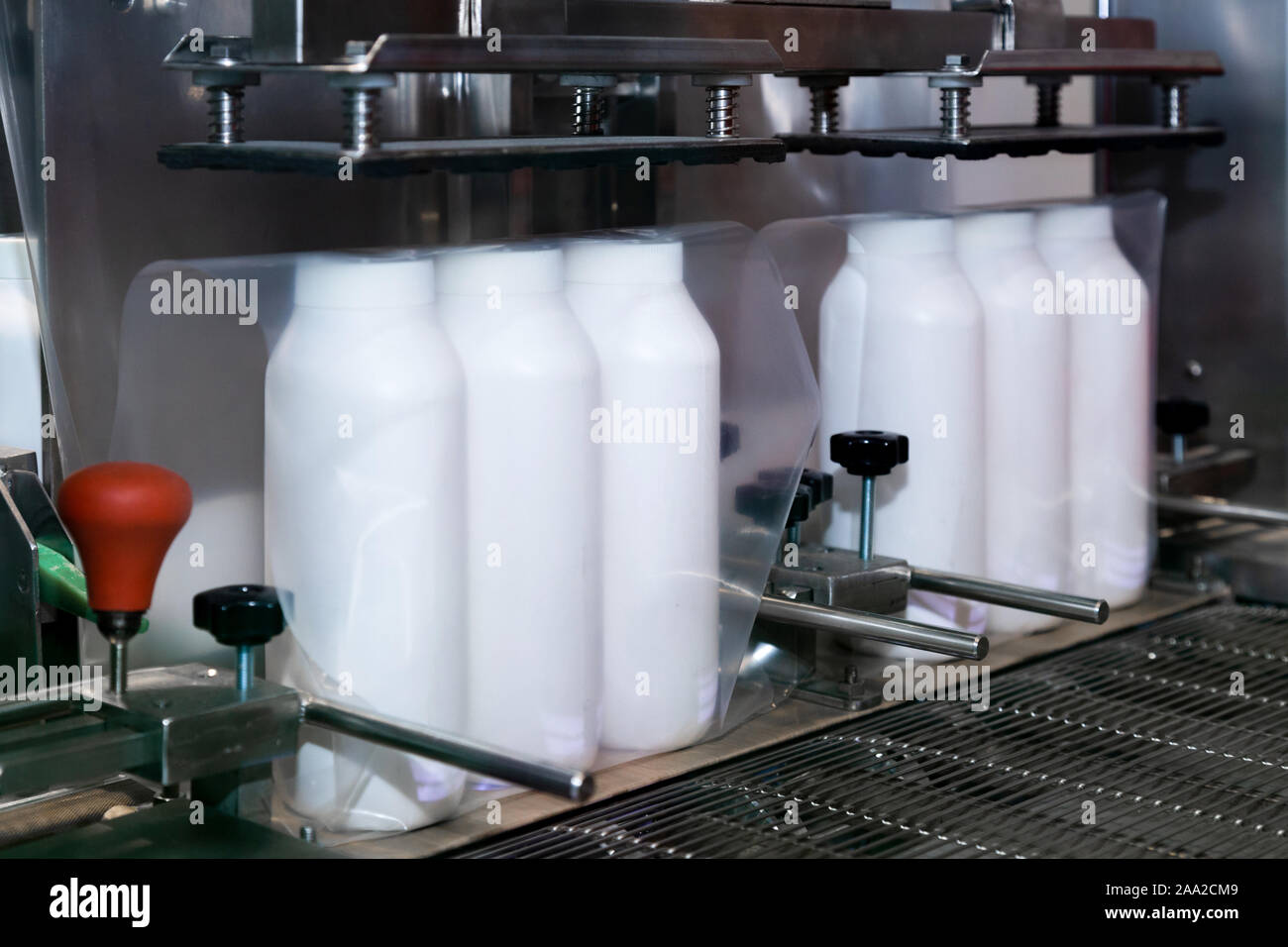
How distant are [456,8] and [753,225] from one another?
487 millimetres

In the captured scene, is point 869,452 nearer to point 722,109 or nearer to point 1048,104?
point 722,109

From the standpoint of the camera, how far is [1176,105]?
5.12ft

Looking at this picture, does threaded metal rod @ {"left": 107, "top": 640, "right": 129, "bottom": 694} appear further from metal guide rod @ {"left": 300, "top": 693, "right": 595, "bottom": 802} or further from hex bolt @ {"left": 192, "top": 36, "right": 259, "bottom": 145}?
hex bolt @ {"left": 192, "top": 36, "right": 259, "bottom": 145}

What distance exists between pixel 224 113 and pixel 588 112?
271 mm

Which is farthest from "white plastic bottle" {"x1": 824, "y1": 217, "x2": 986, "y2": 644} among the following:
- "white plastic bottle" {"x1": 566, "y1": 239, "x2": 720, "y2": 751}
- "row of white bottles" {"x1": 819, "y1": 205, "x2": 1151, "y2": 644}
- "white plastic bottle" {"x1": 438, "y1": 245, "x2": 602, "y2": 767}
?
"white plastic bottle" {"x1": 438, "y1": 245, "x2": 602, "y2": 767}

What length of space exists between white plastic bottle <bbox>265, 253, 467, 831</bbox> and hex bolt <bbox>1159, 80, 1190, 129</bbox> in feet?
2.88

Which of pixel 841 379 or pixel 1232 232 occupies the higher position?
pixel 1232 232

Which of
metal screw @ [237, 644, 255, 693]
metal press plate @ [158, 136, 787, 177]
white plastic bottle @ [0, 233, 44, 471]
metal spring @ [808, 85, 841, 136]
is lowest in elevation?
metal screw @ [237, 644, 255, 693]

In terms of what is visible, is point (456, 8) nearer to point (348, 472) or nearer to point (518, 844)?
point (348, 472)

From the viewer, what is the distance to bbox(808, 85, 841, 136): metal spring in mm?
1440

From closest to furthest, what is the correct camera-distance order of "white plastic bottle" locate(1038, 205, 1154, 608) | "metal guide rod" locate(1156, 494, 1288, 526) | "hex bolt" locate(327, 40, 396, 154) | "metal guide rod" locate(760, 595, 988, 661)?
"hex bolt" locate(327, 40, 396, 154)
"metal guide rod" locate(760, 595, 988, 661)
"white plastic bottle" locate(1038, 205, 1154, 608)
"metal guide rod" locate(1156, 494, 1288, 526)

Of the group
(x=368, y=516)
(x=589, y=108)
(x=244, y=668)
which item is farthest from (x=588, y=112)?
(x=244, y=668)
